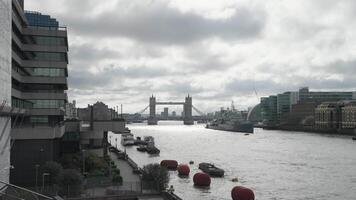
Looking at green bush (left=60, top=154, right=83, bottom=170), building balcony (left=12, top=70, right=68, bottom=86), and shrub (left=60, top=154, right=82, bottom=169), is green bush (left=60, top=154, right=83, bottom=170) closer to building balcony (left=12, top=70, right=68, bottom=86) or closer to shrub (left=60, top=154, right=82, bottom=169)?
shrub (left=60, top=154, right=82, bottom=169)

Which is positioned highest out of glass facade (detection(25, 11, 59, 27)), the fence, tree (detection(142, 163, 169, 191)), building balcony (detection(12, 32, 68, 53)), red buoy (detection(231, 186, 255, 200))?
glass facade (detection(25, 11, 59, 27))

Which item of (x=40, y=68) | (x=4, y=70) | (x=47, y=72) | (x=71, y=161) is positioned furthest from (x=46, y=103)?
(x=4, y=70)

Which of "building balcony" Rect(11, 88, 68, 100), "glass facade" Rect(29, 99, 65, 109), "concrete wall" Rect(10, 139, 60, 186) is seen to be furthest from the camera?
"glass facade" Rect(29, 99, 65, 109)

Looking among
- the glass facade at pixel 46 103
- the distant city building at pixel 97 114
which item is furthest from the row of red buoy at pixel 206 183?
the distant city building at pixel 97 114

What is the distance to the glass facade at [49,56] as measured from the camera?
64.7m

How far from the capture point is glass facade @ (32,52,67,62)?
64.7 metres

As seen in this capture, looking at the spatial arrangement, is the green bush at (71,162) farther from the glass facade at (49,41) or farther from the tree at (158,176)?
the glass facade at (49,41)

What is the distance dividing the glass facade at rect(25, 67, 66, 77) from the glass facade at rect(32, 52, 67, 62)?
4.63 ft

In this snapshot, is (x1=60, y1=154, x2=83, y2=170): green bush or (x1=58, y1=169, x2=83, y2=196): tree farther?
(x1=60, y1=154, x2=83, y2=170): green bush

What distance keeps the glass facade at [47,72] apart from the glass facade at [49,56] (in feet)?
4.63

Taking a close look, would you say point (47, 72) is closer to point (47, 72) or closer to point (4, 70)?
point (47, 72)

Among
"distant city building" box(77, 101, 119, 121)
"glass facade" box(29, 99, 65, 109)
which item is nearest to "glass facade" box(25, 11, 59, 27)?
"glass facade" box(29, 99, 65, 109)

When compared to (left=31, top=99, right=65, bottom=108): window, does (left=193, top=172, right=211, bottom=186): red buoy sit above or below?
below

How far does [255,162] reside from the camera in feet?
343
